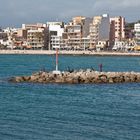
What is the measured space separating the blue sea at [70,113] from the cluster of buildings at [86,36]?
11442cm

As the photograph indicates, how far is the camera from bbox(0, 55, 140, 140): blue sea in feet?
61.0

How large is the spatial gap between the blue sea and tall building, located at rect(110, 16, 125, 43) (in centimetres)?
12446

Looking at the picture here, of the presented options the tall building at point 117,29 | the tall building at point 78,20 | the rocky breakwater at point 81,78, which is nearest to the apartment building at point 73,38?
the tall building at point 78,20

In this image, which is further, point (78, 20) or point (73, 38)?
point (78, 20)

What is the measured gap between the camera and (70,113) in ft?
76.3

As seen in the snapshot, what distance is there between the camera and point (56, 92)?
Answer: 1298 inches

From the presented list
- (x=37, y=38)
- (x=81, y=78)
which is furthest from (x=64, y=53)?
(x=81, y=78)

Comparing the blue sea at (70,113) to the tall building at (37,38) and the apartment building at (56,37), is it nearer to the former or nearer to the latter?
the tall building at (37,38)

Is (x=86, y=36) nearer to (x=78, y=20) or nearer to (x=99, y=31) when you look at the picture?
(x=99, y=31)

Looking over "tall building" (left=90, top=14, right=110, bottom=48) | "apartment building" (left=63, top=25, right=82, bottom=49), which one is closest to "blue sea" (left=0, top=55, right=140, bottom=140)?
"apartment building" (left=63, top=25, right=82, bottom=49)

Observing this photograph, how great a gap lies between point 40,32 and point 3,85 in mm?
117184

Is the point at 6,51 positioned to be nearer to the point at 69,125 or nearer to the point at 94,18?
the point at 94,18

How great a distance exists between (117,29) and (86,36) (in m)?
14.8

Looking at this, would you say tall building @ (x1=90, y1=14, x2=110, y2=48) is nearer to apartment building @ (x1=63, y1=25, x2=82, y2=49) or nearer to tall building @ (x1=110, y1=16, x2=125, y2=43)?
apartment building @ (x1=63, y1=25, x2=82, y2=49)
